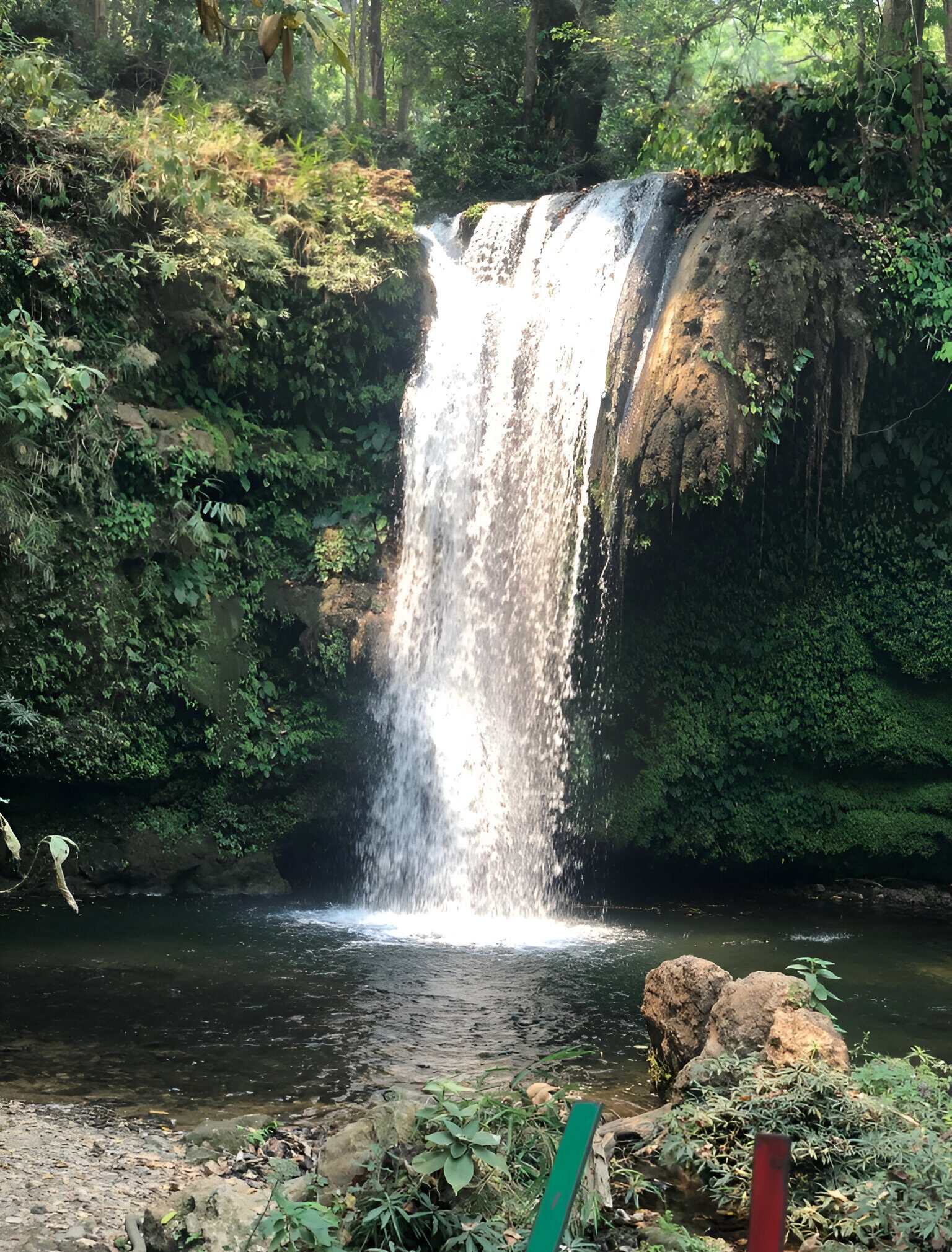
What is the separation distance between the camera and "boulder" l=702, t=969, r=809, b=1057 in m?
4.75

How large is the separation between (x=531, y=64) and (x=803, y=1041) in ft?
52.5

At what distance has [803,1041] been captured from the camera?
451 centimetres

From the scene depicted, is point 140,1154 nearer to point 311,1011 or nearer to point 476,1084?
point 476,1084

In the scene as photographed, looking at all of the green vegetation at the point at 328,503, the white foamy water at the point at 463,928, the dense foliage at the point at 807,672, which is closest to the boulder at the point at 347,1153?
the white foamy water at the point at 463,928

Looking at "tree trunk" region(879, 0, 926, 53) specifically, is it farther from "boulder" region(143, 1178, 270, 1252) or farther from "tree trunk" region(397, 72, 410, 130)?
"boulder" region(143, 1178, 270, 1252)

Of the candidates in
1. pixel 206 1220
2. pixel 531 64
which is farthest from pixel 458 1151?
pixel 531 64

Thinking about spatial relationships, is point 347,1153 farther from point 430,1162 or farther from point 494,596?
point 494,596

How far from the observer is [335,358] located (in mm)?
11312

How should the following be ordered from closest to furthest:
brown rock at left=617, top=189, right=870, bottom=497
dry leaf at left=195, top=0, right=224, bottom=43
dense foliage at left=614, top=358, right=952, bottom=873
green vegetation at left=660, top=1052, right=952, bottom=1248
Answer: dry leaf at left=195, top=0, right=224, bottom=43 < green vegetation at left=660, top=1052, right=952, bottom=1248 < brown rock at left=617, top=189, right=870, bottom=497 < dense foliage at left=614, top=358, right=952, bottom=873

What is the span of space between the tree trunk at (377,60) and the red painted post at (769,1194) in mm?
20890

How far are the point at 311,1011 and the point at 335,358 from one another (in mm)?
7095

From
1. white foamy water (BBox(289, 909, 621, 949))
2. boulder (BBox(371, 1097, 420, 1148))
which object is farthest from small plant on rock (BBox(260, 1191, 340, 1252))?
white foamy water (BBox(289, 909, 621, 949))

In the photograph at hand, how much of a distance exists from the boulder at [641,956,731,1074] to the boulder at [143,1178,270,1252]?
2.51 m

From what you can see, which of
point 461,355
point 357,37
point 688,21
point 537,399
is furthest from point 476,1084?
point 357,37
